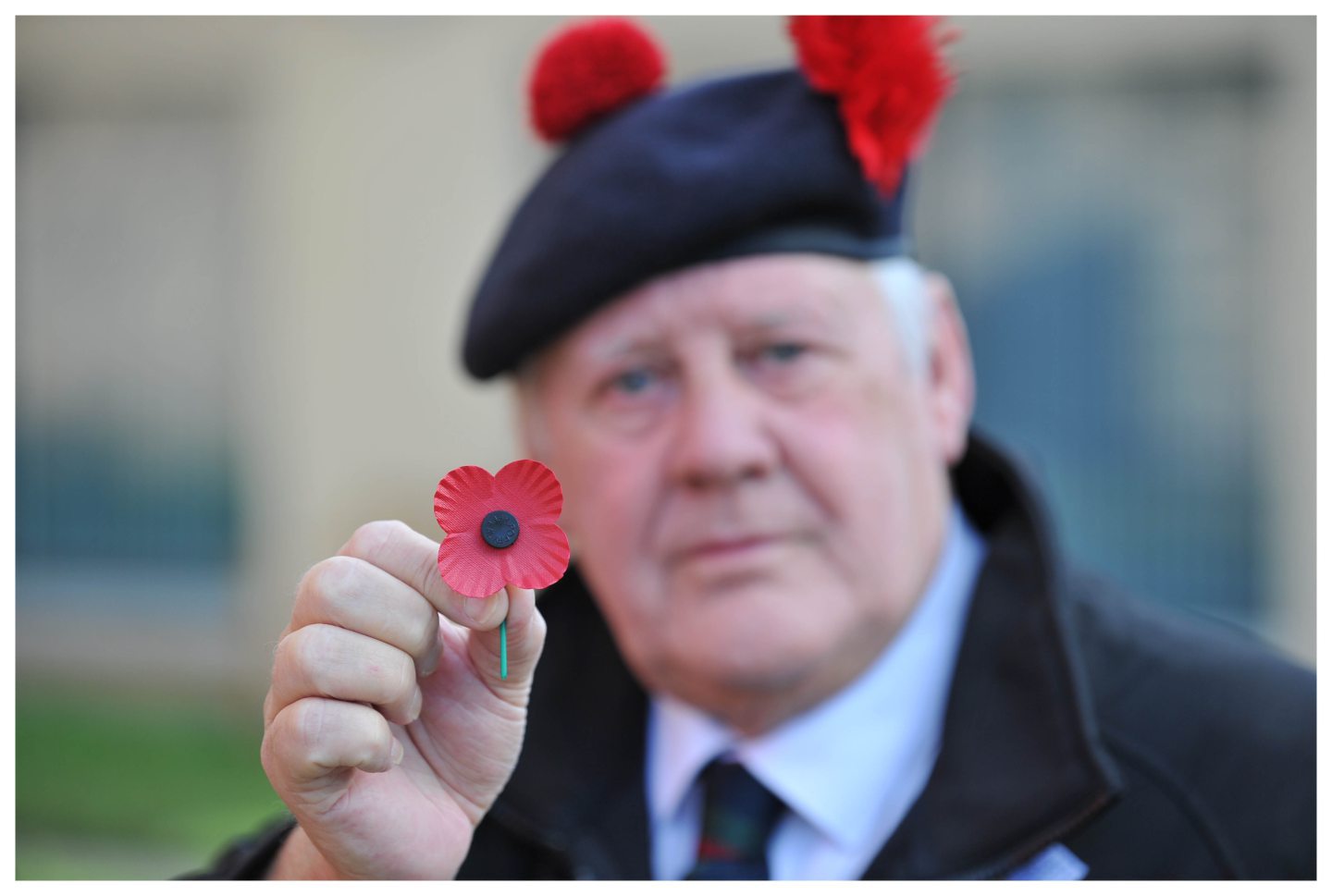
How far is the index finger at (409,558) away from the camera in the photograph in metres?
0.96

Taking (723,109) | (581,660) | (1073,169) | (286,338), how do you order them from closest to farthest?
(723,109)
(581,660)
(1073,169)
(286,338)

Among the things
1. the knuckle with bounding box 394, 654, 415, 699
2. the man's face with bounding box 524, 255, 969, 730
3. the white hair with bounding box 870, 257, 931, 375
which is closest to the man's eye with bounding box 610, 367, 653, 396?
the man's face with bounding box 524, 255, 969, 730

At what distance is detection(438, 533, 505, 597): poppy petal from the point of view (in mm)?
890

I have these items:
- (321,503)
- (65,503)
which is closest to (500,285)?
(321,503)

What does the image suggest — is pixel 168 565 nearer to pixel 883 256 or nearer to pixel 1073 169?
pixel 1073 169

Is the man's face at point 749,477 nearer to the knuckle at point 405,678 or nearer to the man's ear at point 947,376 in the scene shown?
the man's ear at point 947,376

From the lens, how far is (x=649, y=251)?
151 centimetres

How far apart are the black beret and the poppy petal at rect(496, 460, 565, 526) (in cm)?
67

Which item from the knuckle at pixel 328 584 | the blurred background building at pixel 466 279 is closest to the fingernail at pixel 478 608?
the knuckle at pixel 328 584

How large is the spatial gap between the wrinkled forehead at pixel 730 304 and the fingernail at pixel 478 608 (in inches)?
26.5

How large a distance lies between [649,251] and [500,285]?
0.23 m

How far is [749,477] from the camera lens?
150 centimetres

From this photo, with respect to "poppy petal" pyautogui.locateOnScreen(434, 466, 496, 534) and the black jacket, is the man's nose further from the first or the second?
"poppy petal" pyautogui.locateOnScreen(434, 466, 496, 534)

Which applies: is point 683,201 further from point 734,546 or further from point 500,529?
point 500,529
